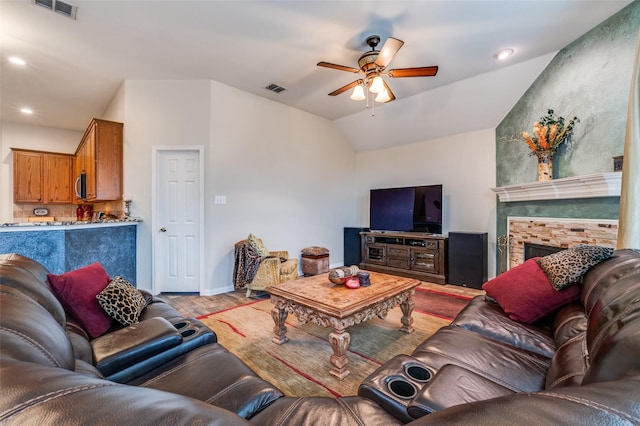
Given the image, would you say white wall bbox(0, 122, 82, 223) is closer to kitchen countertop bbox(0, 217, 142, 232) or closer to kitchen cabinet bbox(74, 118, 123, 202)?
kitchen cabinet bbox(74, 118, 123, 202)

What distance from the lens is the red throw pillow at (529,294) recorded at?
1.60 m

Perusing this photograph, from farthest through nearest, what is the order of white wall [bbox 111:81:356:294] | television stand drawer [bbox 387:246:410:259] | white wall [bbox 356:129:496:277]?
television stand drawer [bbox 387:246:410:259]
white wall [bbox 356:129:496:277]
white wall [bbox 111:81:356:294]

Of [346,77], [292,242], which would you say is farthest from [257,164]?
[346,77]

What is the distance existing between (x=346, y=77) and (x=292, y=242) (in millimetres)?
2713

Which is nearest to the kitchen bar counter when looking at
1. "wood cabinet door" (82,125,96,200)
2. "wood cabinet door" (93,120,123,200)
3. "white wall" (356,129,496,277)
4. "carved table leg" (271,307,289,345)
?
"wood cabinet door" (93,120,123,200)

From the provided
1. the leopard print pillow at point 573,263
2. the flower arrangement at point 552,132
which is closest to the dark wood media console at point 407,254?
the flower arrangement at point 552,132

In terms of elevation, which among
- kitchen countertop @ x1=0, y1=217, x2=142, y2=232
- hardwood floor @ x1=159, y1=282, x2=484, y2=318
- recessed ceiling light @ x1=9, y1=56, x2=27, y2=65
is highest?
recessed ceiling light @ x1=9, y1=56, x2=27, y2=65

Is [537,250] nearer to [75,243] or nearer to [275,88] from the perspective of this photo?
[275,88]

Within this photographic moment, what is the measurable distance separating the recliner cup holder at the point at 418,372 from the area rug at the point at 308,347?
643mm

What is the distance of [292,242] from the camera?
4.70 metres

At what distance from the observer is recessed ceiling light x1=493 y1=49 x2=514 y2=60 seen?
3057mm

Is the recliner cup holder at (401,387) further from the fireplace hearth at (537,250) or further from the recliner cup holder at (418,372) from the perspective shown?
the fireplace hearth at (537,250)

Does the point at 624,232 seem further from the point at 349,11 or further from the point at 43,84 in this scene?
the point at 43,84

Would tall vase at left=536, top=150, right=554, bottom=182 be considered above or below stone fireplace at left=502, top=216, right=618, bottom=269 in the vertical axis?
above
